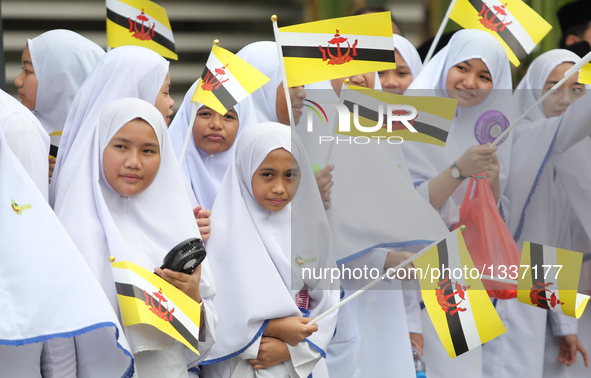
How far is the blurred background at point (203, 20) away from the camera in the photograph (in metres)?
6.12

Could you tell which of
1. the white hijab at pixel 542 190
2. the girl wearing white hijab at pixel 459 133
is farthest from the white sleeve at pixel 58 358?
the white hijab at pixel 542 190

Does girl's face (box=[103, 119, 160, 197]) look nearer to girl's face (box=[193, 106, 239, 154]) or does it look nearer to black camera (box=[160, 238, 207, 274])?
black camera (box=[160, 238, 207, 274])

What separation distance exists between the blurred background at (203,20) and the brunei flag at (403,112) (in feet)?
10.0

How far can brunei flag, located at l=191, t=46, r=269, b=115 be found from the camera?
3.05 m

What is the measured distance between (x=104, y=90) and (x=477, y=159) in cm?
179

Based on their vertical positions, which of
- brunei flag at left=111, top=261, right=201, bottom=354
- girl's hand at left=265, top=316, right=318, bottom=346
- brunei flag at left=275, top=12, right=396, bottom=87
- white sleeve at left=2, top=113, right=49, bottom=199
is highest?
brunei flag at left=275, top=12, right=396, bottom=87

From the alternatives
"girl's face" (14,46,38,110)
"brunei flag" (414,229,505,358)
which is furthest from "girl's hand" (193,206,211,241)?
"girl's face" (14,46,38,110)

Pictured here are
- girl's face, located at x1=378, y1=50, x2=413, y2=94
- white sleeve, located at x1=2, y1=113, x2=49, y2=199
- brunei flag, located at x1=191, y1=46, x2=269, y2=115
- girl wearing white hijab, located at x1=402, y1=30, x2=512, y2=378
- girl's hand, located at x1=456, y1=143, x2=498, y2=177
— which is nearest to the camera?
white sleeve, located at x1=2, y1=113, x2=49, y2=199

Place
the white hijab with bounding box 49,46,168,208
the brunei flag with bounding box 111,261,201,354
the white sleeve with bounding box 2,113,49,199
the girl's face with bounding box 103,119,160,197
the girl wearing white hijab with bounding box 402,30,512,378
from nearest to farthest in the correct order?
the brunei flag with bounding box 111,261,201,354
the white sleeve with bounding box 2,113,49,199
the girl's face with bounding box 103,119,160,197
the white hijab with bounding box 49,46,168,208
the girl wearing white hijab with bounding box 402,30,512,378

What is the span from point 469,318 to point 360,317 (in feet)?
2.15

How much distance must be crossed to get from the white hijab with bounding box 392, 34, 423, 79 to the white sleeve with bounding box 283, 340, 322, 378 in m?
2.09

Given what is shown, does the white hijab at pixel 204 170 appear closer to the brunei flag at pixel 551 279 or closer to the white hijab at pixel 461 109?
the white hijab at pixel 461 109

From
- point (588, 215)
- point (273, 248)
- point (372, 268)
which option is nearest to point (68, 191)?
point (273, 248)

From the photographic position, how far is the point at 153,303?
2.15 metres
